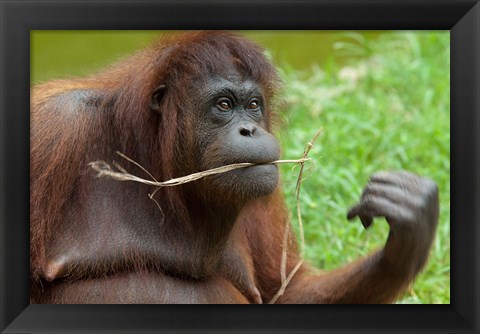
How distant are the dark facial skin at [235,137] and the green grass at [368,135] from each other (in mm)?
633

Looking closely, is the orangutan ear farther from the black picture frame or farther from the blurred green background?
the black picture frame

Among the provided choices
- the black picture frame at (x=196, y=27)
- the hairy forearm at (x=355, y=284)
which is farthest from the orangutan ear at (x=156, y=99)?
the hairy forearm at (x=355, y=284)

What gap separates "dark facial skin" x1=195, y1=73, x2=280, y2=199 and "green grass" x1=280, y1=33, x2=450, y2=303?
633mm

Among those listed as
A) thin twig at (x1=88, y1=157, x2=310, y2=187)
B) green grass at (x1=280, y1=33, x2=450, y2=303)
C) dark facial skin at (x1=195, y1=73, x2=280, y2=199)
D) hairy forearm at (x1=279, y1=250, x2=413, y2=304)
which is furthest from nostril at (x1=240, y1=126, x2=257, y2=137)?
hairy forearm at (x1=279, y1=250, x2=413, y2=304)

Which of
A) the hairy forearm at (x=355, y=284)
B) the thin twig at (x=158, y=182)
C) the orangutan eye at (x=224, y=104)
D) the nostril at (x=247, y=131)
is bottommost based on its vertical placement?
the hairy forearm at (x=355, y=284)

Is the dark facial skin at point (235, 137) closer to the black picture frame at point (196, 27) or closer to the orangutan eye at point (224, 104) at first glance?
the orangutan eye at point (224, 104)

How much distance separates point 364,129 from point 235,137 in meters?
3.25

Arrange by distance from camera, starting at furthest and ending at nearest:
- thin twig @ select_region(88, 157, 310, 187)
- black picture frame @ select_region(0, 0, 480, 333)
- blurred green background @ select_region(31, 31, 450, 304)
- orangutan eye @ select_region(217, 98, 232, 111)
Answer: blurred green background @ select_region(31, 31, 450, 304) → orangutan eye @ select_region(217, 98, 232, 111) → thin twig @ select_region(88, 157, 310, 187) → black picture frame @ select_region(0, 0, 480, 333)

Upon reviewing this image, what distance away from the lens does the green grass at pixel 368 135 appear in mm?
5750

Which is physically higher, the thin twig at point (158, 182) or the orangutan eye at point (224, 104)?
the orangutan eye at point (224, 104)

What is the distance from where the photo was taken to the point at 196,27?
11.3 ft

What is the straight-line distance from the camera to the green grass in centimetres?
575

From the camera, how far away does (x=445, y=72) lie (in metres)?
8.23
